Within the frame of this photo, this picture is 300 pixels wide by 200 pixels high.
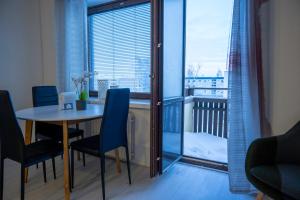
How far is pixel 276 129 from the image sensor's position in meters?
2.02

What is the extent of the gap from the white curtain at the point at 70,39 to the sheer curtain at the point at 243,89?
2127 mm

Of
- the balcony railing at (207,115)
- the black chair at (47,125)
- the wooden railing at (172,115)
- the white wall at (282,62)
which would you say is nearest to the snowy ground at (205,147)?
the balcony railing at (207,115)

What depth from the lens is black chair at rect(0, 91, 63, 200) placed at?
5.55ft

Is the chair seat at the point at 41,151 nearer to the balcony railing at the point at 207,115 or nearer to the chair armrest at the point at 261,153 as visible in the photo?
the chair armrest at the point at 261,153

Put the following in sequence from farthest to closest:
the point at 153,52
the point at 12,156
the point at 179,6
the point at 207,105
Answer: the point at 207,105
the point at 179,6
the point at 153,52
the point at 12,156

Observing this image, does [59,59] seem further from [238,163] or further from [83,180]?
[238,163]

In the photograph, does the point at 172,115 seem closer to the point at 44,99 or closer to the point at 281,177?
the point at 281,177

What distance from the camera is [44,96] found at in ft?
8.93

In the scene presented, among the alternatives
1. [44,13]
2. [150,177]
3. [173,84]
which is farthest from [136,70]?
[44,13]

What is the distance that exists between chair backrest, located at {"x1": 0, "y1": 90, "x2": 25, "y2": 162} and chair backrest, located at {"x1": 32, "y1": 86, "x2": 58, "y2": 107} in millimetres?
820

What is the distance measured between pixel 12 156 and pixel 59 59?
1.78 metres

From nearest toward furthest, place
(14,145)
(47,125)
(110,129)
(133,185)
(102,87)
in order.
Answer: (14,145), (110,129), (133,185), (47,125), (102,87)

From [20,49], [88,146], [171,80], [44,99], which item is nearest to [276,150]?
[171,80]

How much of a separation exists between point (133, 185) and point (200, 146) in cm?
160
